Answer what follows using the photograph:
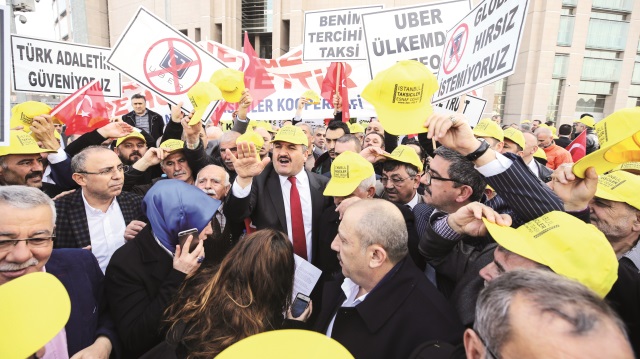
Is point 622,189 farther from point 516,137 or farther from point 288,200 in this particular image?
point 516,137

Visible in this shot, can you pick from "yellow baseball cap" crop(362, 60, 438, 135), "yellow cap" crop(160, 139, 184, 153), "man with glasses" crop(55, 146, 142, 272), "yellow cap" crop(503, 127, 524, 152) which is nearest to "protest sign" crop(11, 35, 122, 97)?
"yellow cap" crop(160, 139, 184, 153)

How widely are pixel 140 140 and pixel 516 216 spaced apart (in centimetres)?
426

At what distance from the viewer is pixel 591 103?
25078 mm

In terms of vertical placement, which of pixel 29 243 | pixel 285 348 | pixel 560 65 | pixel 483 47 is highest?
pixel 560 65

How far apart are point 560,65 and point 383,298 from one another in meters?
27.2

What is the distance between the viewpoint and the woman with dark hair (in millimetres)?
1596

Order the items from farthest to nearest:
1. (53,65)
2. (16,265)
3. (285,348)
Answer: (53,65) → (16,265) → (285,348)

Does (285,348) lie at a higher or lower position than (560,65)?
lower

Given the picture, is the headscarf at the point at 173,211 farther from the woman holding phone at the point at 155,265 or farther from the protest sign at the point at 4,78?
the protest sign at the point at 4,78

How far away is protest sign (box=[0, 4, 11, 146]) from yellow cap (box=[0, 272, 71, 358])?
5.00ft

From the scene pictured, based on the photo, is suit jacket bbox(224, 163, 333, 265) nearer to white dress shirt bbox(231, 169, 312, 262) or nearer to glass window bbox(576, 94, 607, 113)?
white dress shirt bbox(231, 169, 312, 262)

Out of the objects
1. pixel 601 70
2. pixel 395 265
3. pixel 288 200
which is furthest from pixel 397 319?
pixel 601 70

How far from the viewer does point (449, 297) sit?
7.07 ft

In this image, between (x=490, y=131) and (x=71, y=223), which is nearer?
(x=71, y=223)
